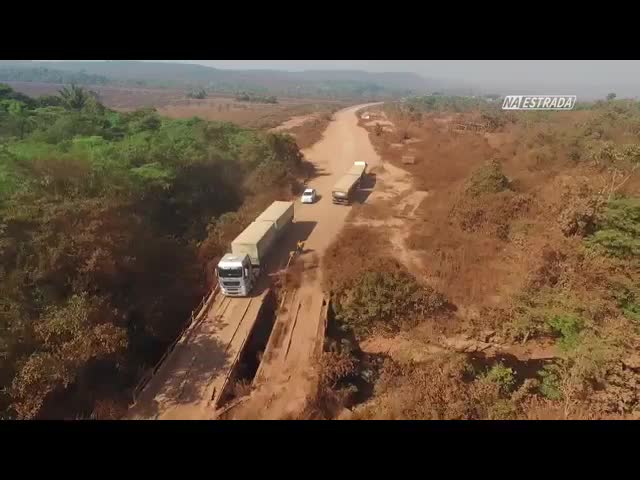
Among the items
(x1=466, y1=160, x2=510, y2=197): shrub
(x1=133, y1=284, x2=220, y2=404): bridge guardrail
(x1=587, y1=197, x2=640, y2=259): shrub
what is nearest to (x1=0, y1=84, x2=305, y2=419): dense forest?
(x1=133, y1=284, x2=220, y2=404): bridge guardrail

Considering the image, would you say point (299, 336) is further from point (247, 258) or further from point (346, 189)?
point (346, 189)

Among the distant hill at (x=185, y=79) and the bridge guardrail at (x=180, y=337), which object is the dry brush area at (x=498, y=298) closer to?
the bridge guardrail at (x=180, y=337)

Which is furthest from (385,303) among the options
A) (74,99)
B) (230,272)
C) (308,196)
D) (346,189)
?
(74,99)

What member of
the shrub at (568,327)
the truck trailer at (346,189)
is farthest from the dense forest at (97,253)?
the shrub at (568,327)

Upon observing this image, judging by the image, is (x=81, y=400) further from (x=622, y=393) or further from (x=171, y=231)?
(x=622, y=393)

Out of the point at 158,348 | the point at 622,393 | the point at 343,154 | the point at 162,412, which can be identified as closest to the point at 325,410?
the point at 162,412
